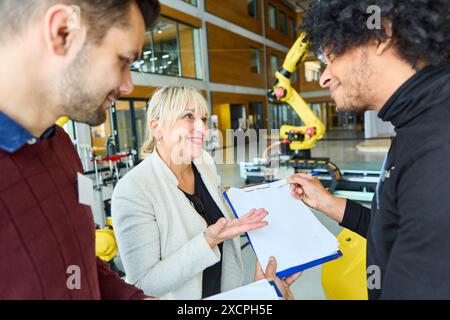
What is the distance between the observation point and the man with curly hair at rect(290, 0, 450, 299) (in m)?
0.70

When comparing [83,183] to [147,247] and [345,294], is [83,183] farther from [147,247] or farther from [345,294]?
[345,294]

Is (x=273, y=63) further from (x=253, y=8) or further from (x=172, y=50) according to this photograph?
(x=172, y=50)

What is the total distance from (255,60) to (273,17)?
3748mm

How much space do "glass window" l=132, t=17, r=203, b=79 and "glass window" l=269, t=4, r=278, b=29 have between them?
714 cm

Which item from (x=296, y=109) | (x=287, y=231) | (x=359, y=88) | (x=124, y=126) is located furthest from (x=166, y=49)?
(x=359, y=88)

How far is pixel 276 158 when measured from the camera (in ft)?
19.5

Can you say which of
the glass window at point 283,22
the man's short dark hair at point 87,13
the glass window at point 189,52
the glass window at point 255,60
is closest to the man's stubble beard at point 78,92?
the man's short dark hair at point 87,13

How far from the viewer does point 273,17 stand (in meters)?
17.6

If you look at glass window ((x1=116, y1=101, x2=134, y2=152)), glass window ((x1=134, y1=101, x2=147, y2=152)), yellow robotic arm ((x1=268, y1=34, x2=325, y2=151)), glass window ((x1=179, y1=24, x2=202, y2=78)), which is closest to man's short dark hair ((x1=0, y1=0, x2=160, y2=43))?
yellow robotic arm ((x1=268, y1=34, x2=325, y2=151))

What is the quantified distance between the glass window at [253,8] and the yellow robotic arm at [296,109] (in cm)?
1138

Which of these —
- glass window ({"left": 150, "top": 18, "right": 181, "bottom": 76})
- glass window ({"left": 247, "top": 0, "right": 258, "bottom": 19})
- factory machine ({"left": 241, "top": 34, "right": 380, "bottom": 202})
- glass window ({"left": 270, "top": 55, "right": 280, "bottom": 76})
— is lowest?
factory machine ({"left": 241, "top": 34, "right": 380, "bottom": 202})

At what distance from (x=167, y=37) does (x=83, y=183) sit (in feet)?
35.5

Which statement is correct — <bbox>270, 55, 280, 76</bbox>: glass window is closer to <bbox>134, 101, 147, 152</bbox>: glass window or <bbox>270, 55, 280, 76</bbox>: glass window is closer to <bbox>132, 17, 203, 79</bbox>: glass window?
<bbox>132, 17, 203, 79</bbox>: glass window

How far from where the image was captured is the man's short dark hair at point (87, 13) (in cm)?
65
